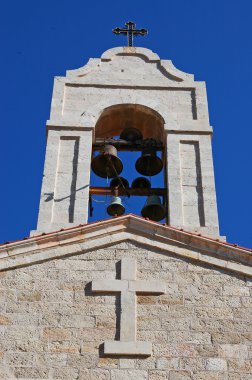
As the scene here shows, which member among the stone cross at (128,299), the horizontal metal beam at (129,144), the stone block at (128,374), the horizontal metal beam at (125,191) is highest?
the horizontal metal beam at (129,144)

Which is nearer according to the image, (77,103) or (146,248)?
(146,248)

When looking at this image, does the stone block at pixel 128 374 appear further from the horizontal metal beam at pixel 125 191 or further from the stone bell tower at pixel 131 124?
the horizontal metal beam at pixel 125 191

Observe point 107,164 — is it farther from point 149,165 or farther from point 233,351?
point 233,351

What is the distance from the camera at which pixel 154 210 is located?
998 cm

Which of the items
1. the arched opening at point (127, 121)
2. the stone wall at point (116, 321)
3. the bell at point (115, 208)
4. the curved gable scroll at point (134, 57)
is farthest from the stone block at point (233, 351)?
the curved gable scroll at point (134, 57)

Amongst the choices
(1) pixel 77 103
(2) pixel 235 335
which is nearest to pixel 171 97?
(1) pixel 77 103

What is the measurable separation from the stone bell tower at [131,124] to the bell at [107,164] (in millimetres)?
225

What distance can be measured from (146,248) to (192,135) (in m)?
3.82

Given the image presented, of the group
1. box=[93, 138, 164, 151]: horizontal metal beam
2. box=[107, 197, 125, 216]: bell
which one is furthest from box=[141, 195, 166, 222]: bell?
box=[93, 138, 164, 151]: horizontal metal beam

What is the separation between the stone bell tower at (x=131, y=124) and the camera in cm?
982

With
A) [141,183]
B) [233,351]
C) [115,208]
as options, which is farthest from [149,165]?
[233,351]

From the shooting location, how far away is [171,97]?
11.8 meters

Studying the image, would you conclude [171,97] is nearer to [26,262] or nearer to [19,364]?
[26,262]

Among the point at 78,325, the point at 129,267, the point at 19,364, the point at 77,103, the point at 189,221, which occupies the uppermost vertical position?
the point at 77,103
